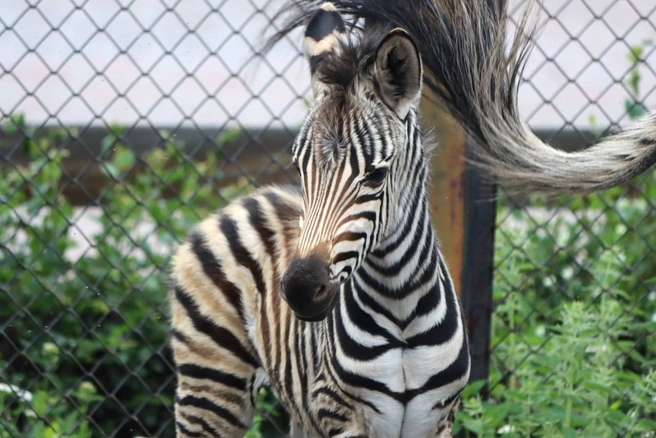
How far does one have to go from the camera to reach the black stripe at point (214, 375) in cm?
→ 409

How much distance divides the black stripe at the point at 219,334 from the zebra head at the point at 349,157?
113 centimetres

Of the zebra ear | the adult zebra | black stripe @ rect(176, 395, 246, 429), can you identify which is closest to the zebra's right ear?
the adult zebra

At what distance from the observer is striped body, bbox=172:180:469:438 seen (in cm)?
341

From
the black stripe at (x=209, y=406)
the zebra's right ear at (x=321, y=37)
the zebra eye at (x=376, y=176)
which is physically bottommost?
the black stripe at (x=209, y=406)

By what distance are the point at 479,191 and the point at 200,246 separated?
1250 mm

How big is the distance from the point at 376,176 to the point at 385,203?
0.12 metres

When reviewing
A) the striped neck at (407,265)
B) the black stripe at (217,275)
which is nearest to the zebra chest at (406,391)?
the striped neck at (407,265)

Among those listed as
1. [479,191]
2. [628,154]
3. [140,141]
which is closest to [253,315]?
[479,191]

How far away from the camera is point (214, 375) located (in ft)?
13.4

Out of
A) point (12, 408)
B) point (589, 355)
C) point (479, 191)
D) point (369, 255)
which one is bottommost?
point (12, 408)

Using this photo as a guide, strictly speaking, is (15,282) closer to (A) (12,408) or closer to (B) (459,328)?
(A) (12,408)

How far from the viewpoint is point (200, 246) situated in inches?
167

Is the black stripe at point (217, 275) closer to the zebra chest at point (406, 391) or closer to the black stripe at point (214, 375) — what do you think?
the black stripe at point (214, 375)

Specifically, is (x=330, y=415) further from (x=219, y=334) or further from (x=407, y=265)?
(x=219, y=334)
